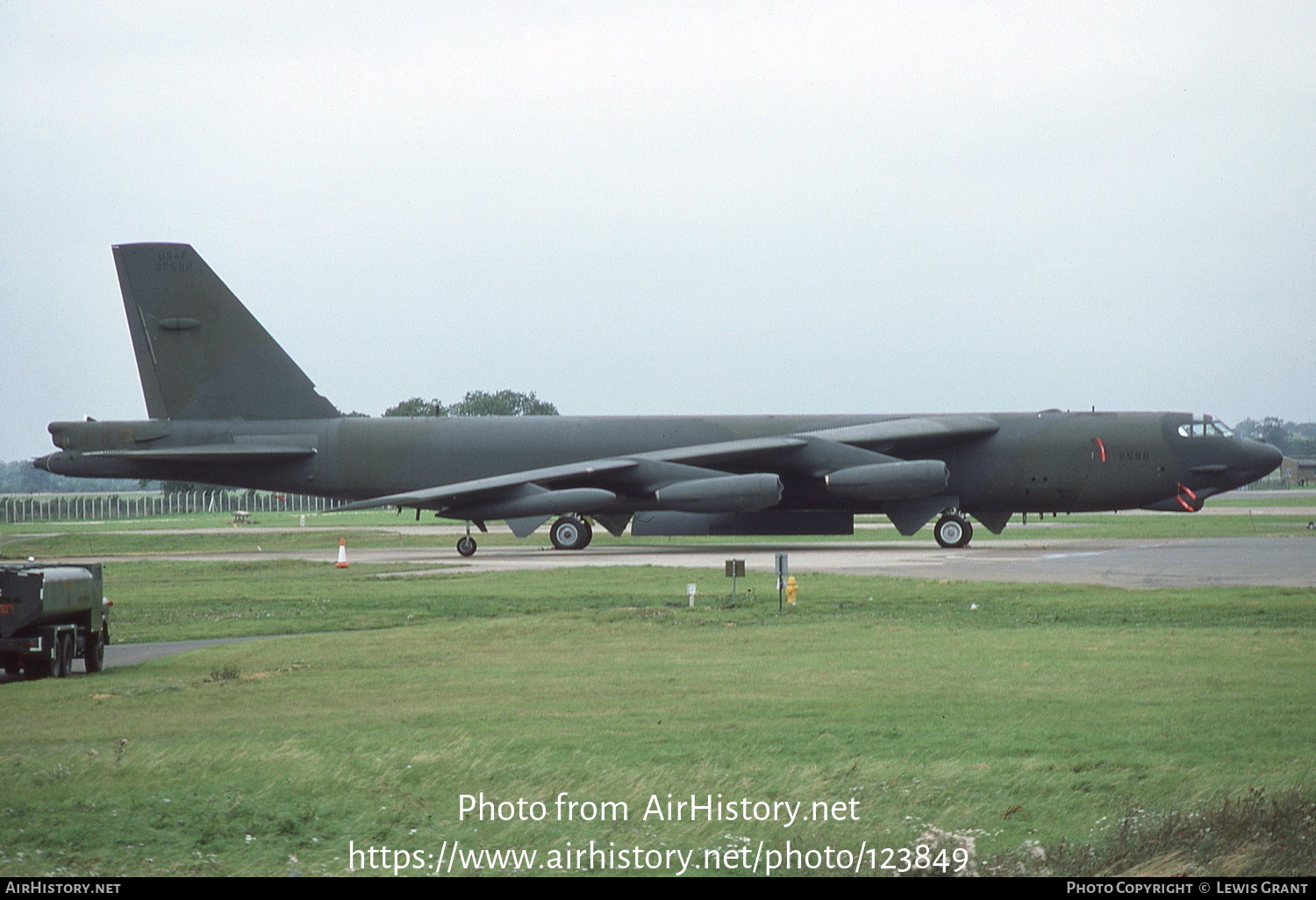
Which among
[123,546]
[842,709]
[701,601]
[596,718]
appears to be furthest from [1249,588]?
[123,546]

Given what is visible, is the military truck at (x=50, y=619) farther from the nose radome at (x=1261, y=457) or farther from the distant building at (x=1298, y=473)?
the distant building at (x=1298, y=473)

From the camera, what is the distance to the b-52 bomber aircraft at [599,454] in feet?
105

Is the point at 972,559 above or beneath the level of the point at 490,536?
above

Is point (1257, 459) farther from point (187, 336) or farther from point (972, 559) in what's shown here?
point (187, 336)

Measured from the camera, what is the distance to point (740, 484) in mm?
31000

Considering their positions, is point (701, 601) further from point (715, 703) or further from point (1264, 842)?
point (1264, 842)

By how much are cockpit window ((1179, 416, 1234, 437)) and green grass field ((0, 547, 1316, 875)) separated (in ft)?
51.6

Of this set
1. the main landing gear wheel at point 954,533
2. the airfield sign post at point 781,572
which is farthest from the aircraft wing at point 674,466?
the airfield sign post at point 781,572

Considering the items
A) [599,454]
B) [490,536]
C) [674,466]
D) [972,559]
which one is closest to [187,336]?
[599,454]

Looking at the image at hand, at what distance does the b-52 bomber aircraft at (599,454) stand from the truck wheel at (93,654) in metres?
17.5

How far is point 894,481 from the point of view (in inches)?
1233

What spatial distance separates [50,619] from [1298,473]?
4940 inches

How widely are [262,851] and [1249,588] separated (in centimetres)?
1642

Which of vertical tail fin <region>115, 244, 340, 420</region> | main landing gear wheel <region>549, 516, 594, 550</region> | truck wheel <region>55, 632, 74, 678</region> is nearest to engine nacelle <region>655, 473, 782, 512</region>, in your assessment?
main landing gear wheel <region>549, 516, 594, 550</region>
